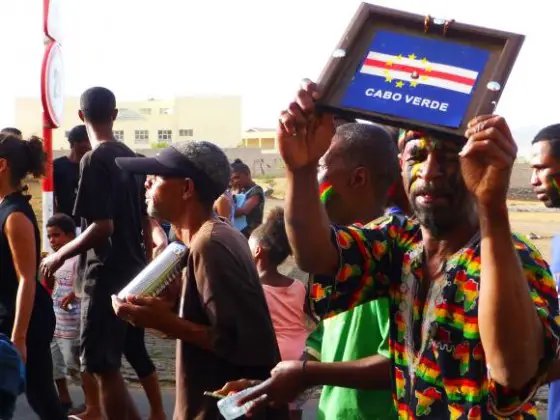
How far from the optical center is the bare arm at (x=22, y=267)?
4316 mm

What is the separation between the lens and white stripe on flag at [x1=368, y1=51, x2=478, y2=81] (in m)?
1.90

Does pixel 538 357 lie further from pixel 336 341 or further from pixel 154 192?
pixel 154 192

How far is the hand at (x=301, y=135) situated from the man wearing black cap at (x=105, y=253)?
320 cm

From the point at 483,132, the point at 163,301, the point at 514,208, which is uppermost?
the point at 483,132

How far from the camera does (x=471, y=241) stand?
204 cm

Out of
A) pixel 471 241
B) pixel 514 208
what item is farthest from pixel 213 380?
pixel 514 208

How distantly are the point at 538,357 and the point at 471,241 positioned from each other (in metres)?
0.34

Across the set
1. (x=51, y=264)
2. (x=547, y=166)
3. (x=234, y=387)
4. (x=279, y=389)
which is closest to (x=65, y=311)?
(x=51, y=264)

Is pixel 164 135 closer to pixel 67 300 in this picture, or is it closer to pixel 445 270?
pixel 67 300

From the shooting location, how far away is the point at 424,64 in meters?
1.95

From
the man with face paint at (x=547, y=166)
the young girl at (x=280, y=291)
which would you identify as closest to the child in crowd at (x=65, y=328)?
the young girl at (x=280, y=291)

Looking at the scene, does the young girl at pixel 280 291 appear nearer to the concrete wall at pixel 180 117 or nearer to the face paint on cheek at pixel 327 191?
the face paint on cheek at pixel 327 191

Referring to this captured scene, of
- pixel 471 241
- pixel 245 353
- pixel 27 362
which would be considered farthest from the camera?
pixel 27 362

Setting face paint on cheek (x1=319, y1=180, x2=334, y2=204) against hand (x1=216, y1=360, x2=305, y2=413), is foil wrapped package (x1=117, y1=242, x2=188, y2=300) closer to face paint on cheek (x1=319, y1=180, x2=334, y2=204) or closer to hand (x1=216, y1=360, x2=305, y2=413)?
face paint on cheek (x1=319, y1=180, x2=334, y2=204)
